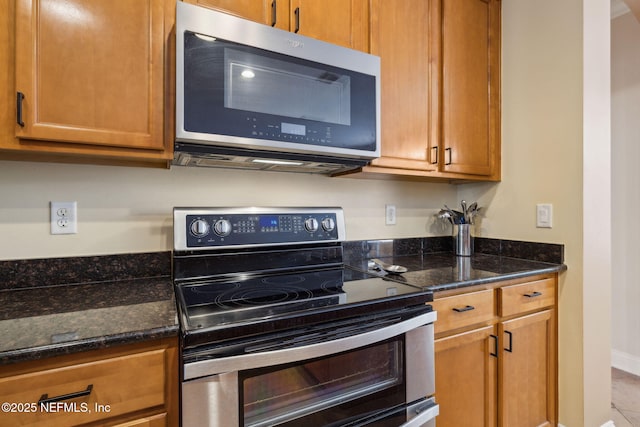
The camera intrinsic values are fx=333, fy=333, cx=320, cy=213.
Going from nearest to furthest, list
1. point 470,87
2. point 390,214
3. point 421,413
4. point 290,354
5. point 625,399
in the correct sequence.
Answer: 1. point 290,354
2. point 421,413
3. point 470,87
4. point 390,214
5. point 625,399

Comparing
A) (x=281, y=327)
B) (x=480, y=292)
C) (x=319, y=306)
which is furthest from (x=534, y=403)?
(x=281, y=327)

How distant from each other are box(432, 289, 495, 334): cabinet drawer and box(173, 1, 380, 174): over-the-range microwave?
68cm

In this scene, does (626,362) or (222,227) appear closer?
(222,227)

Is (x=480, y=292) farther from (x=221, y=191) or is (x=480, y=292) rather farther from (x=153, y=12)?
(x=153, y=12)

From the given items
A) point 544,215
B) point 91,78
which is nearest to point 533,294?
point 544,215

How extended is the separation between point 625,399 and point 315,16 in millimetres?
2936

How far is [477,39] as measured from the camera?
6.32 feet

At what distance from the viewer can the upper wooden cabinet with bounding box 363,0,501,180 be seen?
163cm

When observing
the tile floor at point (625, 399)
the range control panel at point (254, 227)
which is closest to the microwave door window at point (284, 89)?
Answer: the range control panel at point (254, 227)

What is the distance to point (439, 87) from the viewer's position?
1.80 m

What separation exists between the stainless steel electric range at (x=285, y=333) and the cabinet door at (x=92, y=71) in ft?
1.31

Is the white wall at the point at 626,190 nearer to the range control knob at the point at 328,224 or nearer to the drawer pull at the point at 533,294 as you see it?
the drawer pull at the point at 533,294

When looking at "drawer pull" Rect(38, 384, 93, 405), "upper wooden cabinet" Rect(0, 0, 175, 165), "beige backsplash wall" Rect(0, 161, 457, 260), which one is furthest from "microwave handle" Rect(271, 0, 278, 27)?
"drawer pull" Rect(38, 384, 93, 405)

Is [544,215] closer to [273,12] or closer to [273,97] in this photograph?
[273,97]
